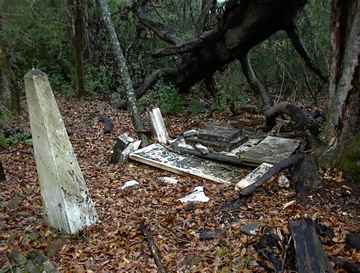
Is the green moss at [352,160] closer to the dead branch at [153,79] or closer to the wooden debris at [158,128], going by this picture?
the wooden debris at [158,128]

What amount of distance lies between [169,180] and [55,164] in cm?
208

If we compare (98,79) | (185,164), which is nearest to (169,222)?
(185,164)

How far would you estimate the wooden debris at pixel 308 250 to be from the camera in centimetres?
306

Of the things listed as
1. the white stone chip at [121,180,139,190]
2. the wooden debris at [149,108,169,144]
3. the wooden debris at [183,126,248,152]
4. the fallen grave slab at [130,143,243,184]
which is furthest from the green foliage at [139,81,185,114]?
the white stone chip at [121,180,139,190]

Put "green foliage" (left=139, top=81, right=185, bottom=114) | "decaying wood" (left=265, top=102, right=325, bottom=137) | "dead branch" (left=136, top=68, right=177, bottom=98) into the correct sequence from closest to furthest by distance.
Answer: "decaying wood" (left=265, top=102, right=325, bottom=137), "green foliage" (left=139, top=81, right=185, bottom=114), "dead branch" (left=136, top=68, right=177, bottom=98)

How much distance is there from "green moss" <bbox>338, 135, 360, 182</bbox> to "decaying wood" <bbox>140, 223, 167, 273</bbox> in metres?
2.50

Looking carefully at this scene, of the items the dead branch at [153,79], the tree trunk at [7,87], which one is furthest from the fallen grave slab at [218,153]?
the tree trunk at [7,87]

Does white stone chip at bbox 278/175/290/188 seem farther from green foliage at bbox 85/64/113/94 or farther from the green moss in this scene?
green foliage at bbox 85/64/113/94

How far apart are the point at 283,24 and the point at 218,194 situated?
496 cm

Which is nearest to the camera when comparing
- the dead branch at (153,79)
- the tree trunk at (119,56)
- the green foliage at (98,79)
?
the tree trunk at (119,56)

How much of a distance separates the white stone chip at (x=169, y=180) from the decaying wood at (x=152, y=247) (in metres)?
1.42

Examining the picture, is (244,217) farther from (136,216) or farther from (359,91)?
Result: (359,91)

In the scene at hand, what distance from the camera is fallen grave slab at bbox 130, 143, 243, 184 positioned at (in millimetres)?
5812

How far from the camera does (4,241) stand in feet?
14.9
